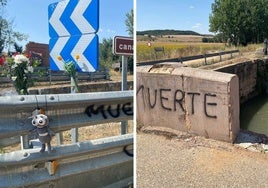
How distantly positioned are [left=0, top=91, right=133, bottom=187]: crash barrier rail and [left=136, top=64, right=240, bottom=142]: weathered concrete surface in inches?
10.5

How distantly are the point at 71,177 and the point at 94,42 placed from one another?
867 millimetres

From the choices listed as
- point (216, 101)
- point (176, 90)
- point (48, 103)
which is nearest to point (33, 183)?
point (48, 103)

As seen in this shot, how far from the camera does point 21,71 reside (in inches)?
105

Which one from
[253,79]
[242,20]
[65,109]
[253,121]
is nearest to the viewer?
[65,109]

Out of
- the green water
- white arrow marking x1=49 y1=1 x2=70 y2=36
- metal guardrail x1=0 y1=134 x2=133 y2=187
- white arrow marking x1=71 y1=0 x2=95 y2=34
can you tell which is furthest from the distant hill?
the green water

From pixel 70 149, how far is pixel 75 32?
84cm

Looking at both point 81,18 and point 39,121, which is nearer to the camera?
point 39,121

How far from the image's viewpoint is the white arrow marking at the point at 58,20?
269 cm

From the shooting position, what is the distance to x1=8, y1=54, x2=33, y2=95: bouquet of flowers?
2.64 meters

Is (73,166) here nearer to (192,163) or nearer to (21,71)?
(21,71)

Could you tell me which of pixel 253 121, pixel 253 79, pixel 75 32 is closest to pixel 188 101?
pixel 75 32

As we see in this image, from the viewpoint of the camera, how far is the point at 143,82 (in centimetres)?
208

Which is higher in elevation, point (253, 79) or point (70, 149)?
point (70, 149)

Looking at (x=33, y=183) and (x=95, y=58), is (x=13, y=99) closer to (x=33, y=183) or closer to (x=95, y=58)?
(x=33, y=183)
